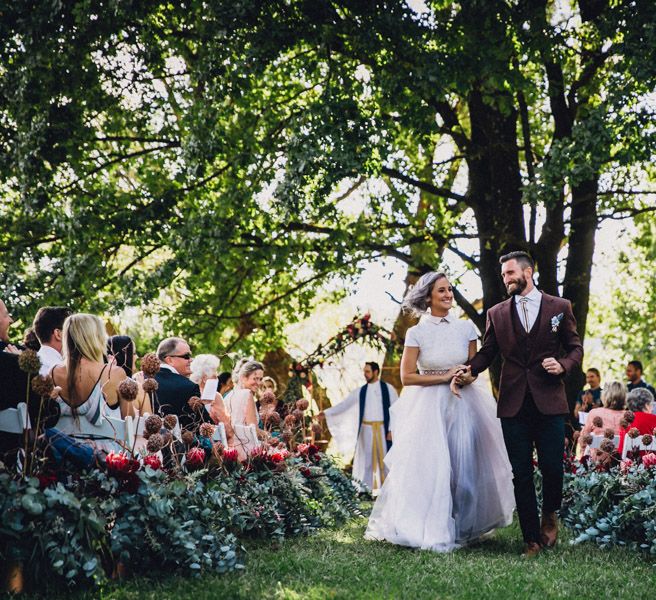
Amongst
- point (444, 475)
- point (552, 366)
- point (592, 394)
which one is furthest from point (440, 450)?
point (592, 394)

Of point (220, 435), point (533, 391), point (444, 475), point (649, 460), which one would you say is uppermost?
point (533, 391)

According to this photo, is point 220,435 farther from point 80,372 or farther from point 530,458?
point 530,458

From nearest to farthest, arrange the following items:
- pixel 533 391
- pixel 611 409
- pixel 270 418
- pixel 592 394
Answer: pixel 533 391
pixel 270 418
pixel 611 409
pixel 592 394

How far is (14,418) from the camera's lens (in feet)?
17.2

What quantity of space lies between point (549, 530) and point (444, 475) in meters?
0.95

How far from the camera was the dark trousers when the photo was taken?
7039 mm

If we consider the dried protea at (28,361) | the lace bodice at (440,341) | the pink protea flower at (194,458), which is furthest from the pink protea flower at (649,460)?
the dried protea at (28,361)

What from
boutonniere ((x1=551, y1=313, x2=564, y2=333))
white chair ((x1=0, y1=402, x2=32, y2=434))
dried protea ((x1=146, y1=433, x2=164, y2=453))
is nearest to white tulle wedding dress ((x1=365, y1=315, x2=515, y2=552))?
boutonniere ((x1=551, y1=313, x2=564, y2=333))

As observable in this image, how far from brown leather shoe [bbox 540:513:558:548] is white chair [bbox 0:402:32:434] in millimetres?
4170

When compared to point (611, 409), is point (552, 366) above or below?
above

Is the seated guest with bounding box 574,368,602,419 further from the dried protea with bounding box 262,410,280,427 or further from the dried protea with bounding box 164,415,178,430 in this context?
the dried protea with bounding box 164,415,178,430

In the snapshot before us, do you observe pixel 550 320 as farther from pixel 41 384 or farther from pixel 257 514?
pixel 41 384

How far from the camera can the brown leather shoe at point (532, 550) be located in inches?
268

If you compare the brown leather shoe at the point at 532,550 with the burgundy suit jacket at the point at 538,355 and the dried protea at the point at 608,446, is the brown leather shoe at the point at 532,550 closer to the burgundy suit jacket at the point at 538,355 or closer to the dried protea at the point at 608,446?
the burgundy suit jacket at the point at 538,355
